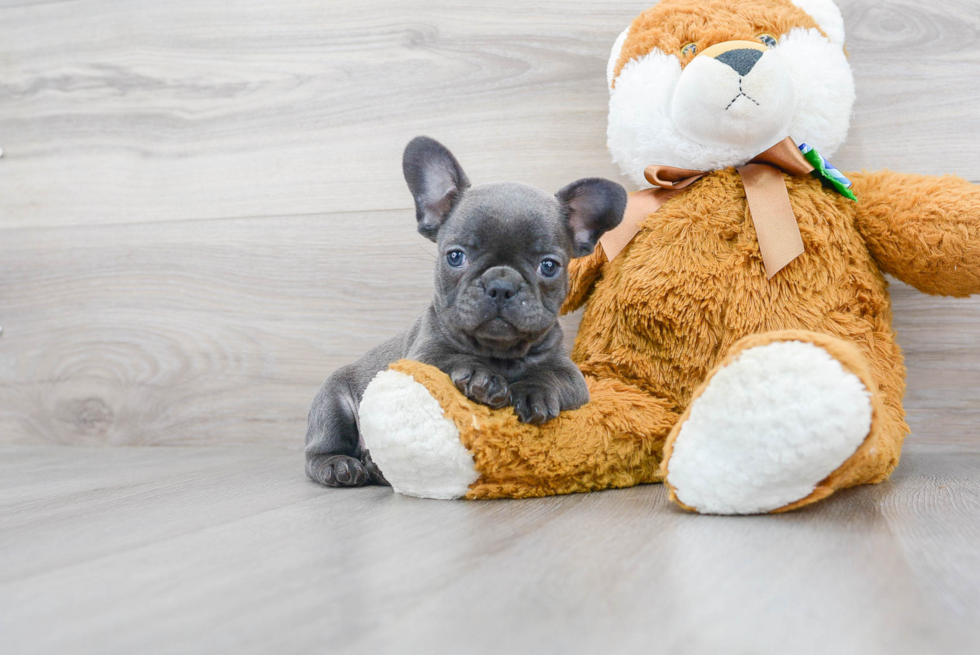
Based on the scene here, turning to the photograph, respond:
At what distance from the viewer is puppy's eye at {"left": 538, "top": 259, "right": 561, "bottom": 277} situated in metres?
1.20

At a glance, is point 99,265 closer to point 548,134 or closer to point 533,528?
point 548,134

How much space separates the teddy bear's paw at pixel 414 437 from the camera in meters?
1.07

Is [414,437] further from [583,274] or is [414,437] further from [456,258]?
[583,274]

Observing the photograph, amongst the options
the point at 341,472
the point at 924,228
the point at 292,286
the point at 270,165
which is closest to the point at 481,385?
the point at 341,472

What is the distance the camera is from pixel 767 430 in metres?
0.92

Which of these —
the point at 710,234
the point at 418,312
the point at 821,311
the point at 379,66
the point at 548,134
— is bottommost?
the point at 418,312

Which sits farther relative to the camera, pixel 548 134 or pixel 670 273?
pixel 548 134

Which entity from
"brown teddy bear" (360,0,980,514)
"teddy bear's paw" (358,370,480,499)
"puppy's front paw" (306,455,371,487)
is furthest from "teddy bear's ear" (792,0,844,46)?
"puppy's front paw" (306,455,371,487)

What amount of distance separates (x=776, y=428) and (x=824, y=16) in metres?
0.88

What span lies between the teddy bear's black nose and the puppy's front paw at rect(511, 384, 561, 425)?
61cm

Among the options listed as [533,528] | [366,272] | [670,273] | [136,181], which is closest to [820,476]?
[533,528]

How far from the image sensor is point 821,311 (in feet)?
4.22

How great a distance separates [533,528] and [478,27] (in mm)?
1270

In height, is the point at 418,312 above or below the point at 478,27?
below
